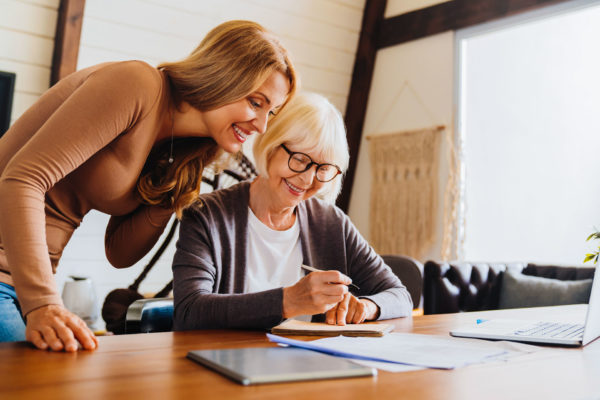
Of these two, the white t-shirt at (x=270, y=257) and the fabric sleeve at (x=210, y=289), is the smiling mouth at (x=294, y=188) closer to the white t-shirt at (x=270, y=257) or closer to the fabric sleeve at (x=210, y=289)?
the white t-shirt at (x=270, y=257)

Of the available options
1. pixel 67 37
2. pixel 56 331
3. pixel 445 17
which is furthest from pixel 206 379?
pixel 445 17

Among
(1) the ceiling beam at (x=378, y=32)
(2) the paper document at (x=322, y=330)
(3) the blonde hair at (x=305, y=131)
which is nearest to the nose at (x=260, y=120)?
(3) the blonde hair at (x=305, y=131)

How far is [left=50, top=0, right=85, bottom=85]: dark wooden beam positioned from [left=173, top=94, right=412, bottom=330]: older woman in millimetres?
2042

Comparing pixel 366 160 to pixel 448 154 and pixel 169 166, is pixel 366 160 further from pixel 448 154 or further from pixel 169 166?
pixel 169 166

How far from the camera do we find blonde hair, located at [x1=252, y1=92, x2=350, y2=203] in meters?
1.69

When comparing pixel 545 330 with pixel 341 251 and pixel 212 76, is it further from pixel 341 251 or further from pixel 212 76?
pixel 212 76

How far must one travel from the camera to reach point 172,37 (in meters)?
3.80

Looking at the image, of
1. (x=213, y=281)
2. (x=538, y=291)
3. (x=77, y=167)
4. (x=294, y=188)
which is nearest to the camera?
(x=77, y=167)

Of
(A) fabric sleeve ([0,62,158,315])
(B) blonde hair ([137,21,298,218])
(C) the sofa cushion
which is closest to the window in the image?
(C) the sofa cushion

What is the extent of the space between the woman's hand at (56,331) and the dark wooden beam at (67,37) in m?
2.64

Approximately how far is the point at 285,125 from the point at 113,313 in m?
0.75

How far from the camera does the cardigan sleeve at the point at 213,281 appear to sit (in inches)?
50.4

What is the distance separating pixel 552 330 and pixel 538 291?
78.1 inches

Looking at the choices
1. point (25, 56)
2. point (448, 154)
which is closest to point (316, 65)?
point (448, 154)
